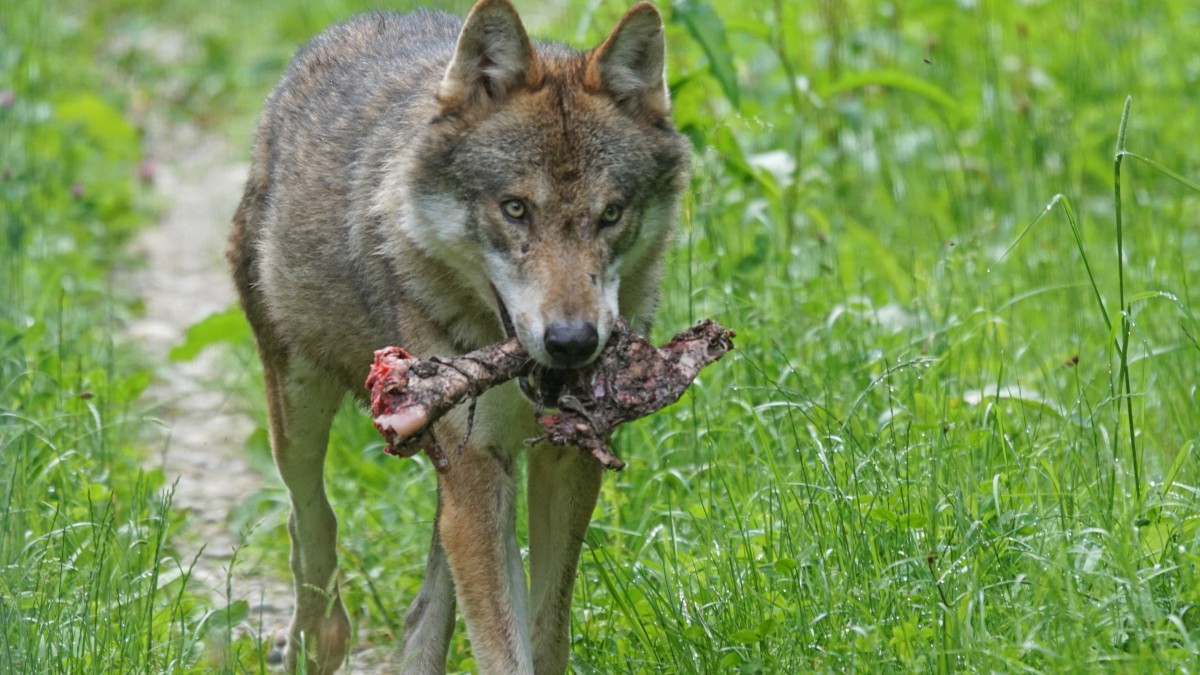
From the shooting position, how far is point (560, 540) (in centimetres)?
439

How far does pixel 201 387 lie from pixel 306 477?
217 centimetres

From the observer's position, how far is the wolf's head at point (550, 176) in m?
3.82

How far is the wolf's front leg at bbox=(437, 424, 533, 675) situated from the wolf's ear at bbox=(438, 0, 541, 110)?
3.04 feet

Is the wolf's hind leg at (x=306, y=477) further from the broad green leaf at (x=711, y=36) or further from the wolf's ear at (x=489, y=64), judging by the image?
the broad green leaf at (x=711, y=36)

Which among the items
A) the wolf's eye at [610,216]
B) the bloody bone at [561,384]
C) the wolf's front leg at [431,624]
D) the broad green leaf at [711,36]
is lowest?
the wolf's front leg at [431,624]

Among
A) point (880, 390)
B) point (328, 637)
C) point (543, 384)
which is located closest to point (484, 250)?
point (543, 384)

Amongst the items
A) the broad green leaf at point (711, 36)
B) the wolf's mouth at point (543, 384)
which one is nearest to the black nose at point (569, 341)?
the wolf's mouth at point (543, 384)

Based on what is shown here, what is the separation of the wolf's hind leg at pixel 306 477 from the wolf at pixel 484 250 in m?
0.02

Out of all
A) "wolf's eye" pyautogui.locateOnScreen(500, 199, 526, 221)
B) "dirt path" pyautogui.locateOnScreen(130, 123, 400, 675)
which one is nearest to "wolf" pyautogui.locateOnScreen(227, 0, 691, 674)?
"wolf's eye" pyautogui.locateOnScreen(500, 199, 526, 221)

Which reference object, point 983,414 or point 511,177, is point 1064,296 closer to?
point 983,414

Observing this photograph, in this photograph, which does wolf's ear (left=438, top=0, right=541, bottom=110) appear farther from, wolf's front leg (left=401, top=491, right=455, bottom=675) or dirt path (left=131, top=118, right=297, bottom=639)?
dirt path (left=131, top=118, right=297, bottom=639)

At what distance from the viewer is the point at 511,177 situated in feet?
12.9

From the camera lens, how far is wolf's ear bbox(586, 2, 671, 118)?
4180mm

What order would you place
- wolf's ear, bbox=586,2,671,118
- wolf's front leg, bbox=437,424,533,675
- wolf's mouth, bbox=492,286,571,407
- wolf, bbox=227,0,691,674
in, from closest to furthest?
wolf's mouth, bbox=492,286,571,407 < wolf, bbox=227,0,691,674 < wolf's front leg, bbox=437,424,533,675 < wolf's ear, bbox=586,2,671,118
